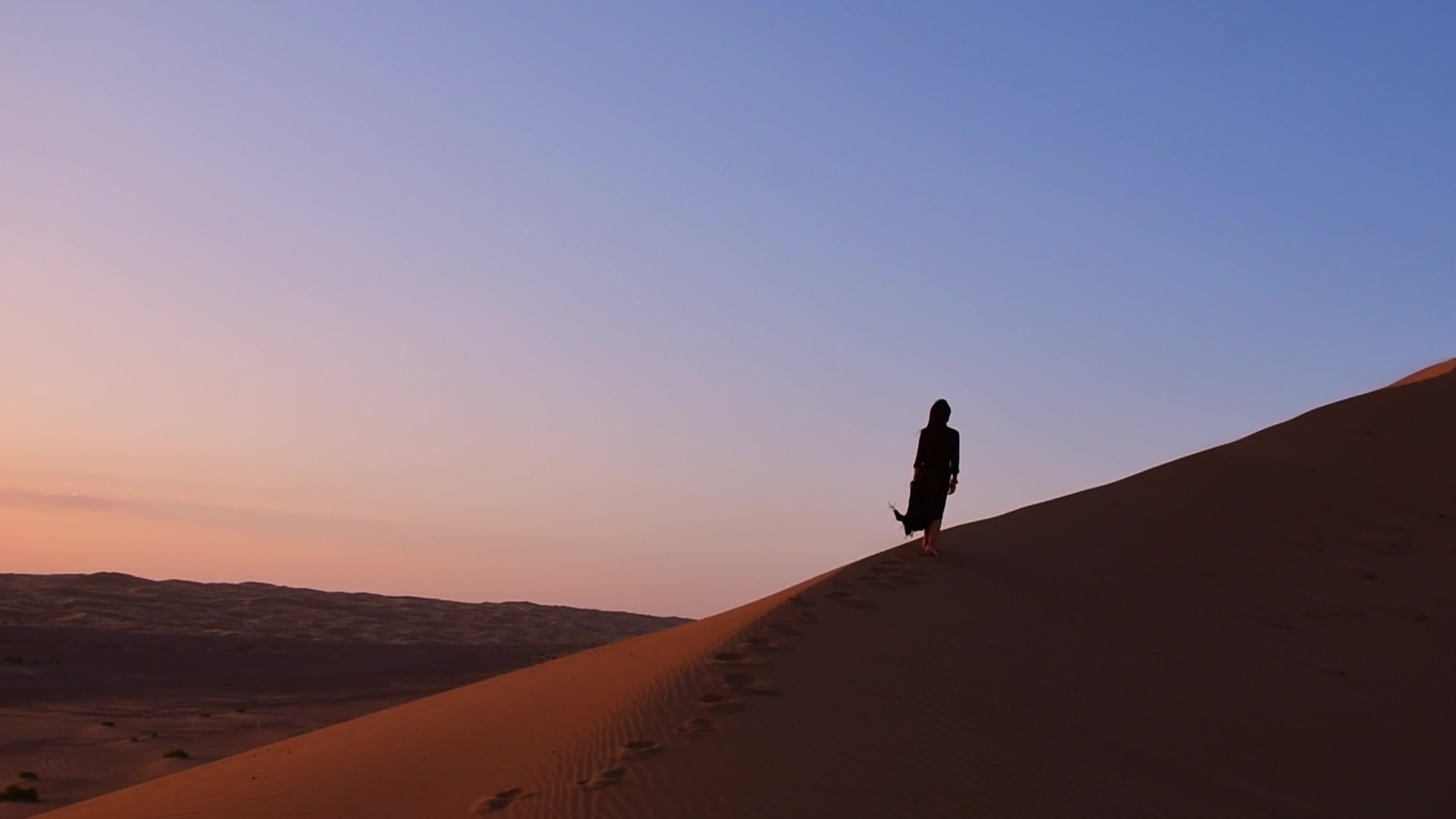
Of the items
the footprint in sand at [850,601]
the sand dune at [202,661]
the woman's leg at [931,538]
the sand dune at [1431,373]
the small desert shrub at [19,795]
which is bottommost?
the small desert shrub at [19,795]

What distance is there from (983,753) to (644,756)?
216 cm

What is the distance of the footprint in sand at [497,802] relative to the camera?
757cm

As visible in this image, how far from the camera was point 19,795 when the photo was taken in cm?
1459

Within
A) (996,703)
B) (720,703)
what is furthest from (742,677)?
(996,703)

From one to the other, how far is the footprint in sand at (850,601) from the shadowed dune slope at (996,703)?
0.03m

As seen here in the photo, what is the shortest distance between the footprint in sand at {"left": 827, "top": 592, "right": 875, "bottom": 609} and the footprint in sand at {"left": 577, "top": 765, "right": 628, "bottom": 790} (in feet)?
12.7

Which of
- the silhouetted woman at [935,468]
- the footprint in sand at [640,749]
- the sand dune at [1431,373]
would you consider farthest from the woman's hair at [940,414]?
the sand dune at [1431,373]

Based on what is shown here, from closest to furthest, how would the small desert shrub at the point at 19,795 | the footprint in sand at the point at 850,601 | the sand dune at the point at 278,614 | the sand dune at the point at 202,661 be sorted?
the footprint in sand at the point at 850,601 → the small desert shrub at the point at 19,795 → the sand dune at the point at 202,661 → the sand dune at the point at 278,614

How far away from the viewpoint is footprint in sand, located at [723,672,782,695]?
30.1 ft

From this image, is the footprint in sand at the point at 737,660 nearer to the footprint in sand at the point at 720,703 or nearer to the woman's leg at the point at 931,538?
the footprint in sand at the point at 720,703

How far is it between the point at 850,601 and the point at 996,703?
7.15 ft

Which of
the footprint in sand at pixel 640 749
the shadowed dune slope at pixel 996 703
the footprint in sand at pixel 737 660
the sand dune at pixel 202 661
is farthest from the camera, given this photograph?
the sand dune at pixel 202 661

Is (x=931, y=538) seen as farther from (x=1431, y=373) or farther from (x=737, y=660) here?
(x=1431, y=373)

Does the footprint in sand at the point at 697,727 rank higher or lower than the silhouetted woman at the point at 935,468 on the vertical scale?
lower
